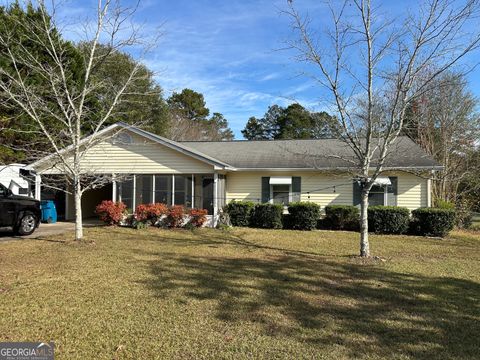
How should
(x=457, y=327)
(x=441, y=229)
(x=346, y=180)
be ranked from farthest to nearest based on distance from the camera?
1. (x=346, y=180)
2. (x=441, y=229)
3. (x=457, y=327)

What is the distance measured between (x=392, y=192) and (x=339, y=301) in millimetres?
11011

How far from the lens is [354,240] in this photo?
1178 cm

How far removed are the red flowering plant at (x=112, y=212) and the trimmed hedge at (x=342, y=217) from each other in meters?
8.21

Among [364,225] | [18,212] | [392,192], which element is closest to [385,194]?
[392,192]

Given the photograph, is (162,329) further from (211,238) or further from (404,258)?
(211,238)

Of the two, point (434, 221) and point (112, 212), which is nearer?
point (434, 221)

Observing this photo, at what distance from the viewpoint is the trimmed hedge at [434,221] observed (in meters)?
12.8

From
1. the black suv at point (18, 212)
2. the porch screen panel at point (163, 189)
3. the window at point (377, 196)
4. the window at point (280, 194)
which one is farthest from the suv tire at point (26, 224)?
the window at point (377, 196)

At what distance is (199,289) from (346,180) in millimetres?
11286

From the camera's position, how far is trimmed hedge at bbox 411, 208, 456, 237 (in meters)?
12.8

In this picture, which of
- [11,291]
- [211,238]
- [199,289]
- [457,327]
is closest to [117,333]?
[199,289]

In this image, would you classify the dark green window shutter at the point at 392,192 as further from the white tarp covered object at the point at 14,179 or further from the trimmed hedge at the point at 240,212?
the white tarp covered object at the point at 14,179

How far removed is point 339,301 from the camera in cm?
543

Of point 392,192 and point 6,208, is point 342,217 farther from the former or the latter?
point 6,208
